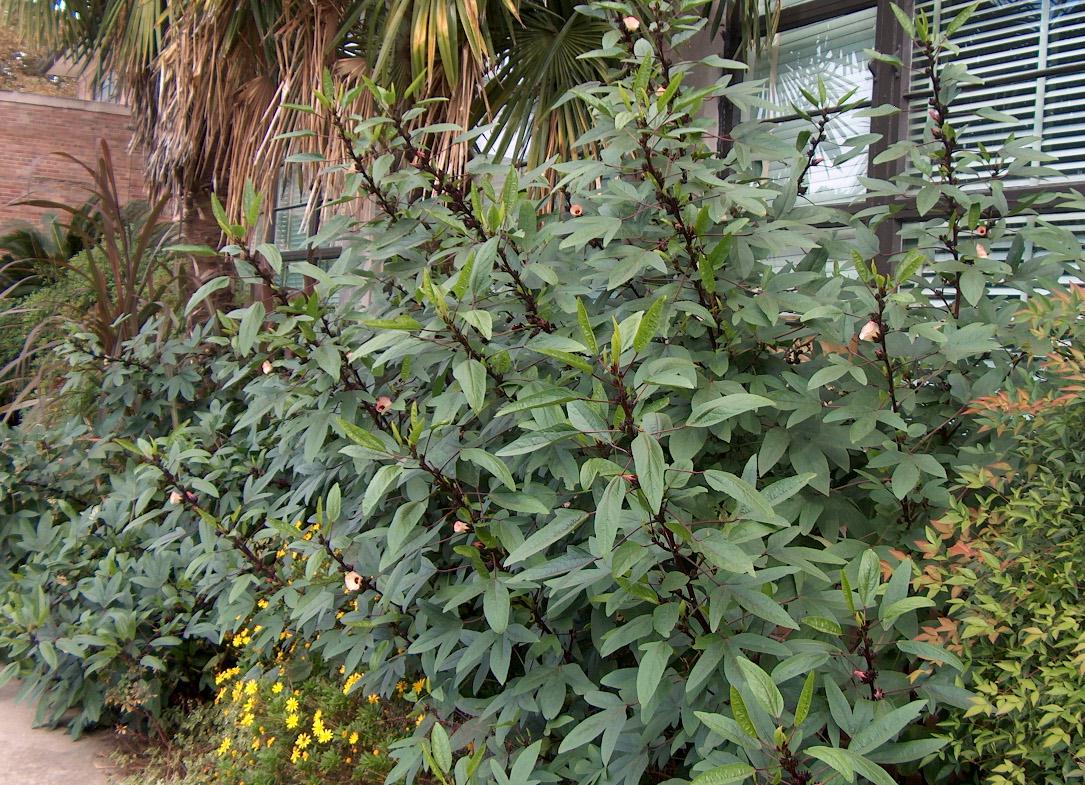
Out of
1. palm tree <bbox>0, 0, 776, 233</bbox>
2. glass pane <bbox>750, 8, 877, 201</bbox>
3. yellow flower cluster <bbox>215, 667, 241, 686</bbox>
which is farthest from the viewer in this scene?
glass pane <bbox>750, 8, 877, 201</bbox>

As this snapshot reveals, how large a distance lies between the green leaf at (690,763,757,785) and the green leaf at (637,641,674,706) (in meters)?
0.17

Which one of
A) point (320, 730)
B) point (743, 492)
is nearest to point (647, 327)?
point (743, 492)

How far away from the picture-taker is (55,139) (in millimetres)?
15992

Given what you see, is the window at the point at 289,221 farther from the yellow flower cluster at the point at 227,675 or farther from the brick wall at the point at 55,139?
the brick wall at the point at 55,139

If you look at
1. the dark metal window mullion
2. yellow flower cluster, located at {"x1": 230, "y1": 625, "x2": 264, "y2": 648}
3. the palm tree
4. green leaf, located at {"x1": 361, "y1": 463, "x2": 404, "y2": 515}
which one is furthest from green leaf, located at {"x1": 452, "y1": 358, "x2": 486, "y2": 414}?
the dark metal window mullion

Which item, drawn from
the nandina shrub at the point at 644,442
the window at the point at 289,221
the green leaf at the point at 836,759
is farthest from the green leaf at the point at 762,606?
the window at the point at 289,221

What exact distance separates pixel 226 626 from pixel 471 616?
3.53ft

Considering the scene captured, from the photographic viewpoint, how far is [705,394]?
5.56 feet

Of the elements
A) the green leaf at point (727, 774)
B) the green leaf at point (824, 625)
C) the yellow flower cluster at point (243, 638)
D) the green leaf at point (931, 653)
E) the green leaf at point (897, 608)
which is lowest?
the yellow flower cluster at point (243, 638)

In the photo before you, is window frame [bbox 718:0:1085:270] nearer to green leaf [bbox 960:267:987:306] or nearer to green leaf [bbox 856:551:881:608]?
green leaf [bbox 960:267:987:306]

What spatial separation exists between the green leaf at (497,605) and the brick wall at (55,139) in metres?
15.7

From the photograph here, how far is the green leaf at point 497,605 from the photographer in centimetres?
159

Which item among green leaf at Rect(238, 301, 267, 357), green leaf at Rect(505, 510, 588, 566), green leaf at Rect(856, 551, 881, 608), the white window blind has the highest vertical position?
the white window blind

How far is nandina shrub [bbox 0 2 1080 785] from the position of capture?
1.42 metres
